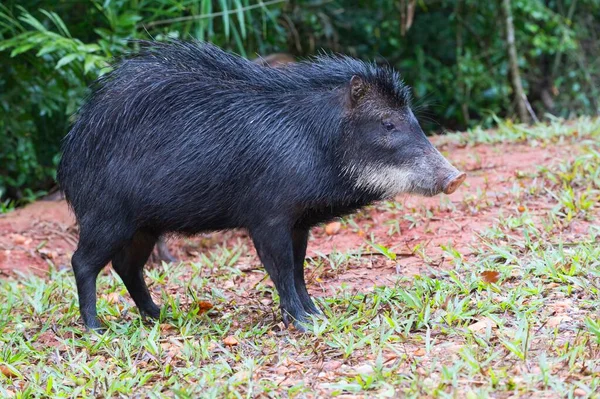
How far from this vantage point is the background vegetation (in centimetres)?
740

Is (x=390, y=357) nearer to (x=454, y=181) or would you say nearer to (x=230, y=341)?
(x=230, y=341)

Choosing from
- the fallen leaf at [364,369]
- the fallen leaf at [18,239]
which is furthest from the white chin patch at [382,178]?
the fallen leaf at [18,239]

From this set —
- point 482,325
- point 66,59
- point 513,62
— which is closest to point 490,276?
point 482,325

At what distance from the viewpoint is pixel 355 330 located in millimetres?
4172

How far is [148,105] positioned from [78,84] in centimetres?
310

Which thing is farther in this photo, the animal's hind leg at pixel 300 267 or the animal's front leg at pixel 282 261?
the animal's hind leg at pixel 300 267

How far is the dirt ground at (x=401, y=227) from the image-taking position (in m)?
5.43

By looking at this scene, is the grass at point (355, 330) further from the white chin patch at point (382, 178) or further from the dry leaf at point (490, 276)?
the white chin patch at point (382, 178)

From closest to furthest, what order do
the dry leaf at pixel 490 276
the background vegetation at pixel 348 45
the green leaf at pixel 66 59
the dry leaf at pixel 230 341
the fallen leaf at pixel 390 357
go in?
the fallen leaf at pixel 390 357 < the dry leaf at pixel 230 341 < the dry leaf at pixel 490 276 < the green leaf at pixel 66 59 < the background vegetation at pixel 348 45

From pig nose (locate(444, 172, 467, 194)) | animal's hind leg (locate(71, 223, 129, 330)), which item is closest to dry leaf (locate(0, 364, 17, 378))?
animal's hind leg (locate(71, 223, 129, 330))

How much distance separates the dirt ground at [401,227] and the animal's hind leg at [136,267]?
250 millimetres

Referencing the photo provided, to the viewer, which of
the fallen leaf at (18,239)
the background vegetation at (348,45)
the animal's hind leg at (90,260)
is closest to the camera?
the animal's hind leg at (90,260)

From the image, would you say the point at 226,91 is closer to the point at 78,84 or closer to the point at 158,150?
the point at 158,150

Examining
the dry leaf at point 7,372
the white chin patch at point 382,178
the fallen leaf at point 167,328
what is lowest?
the fallen leaf at point 167,328
